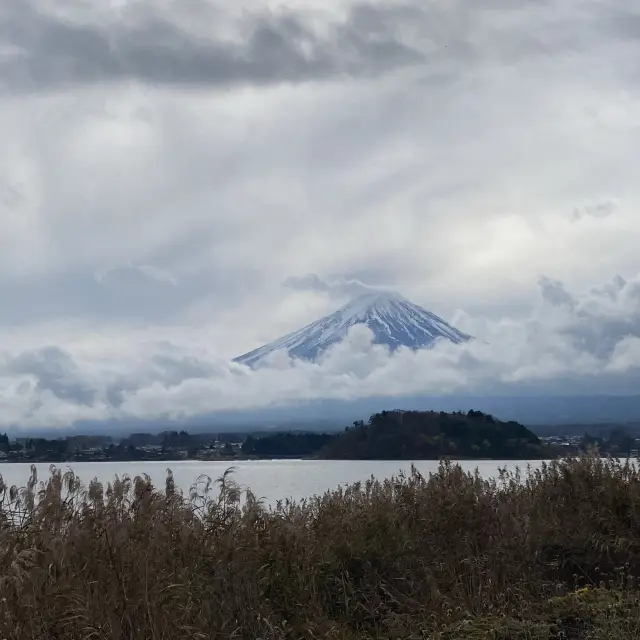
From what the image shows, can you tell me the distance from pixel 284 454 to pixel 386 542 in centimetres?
3903

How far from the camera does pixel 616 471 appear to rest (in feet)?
38.4

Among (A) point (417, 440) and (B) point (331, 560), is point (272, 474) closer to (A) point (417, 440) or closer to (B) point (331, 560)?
(A) point (417, 440)

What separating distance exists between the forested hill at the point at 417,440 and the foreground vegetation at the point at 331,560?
24.3 metres

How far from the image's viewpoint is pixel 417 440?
41469 mm

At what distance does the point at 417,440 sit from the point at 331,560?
32805 millimetres

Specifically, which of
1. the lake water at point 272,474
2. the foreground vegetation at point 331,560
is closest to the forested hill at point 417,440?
the lake water at point 272,474

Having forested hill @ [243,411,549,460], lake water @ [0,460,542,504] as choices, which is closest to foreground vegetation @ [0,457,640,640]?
lake water @ [0,460,542,504]

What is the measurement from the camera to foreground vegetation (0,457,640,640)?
689cm

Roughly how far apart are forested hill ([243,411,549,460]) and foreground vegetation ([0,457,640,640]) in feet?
79.9

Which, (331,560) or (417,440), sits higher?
(417,440)

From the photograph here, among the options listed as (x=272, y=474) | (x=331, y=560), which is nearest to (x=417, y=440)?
(x=272, y=474)

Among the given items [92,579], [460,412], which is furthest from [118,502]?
[460,412]

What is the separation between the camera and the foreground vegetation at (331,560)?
22.6ft

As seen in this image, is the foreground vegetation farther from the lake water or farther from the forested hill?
the forested hill
